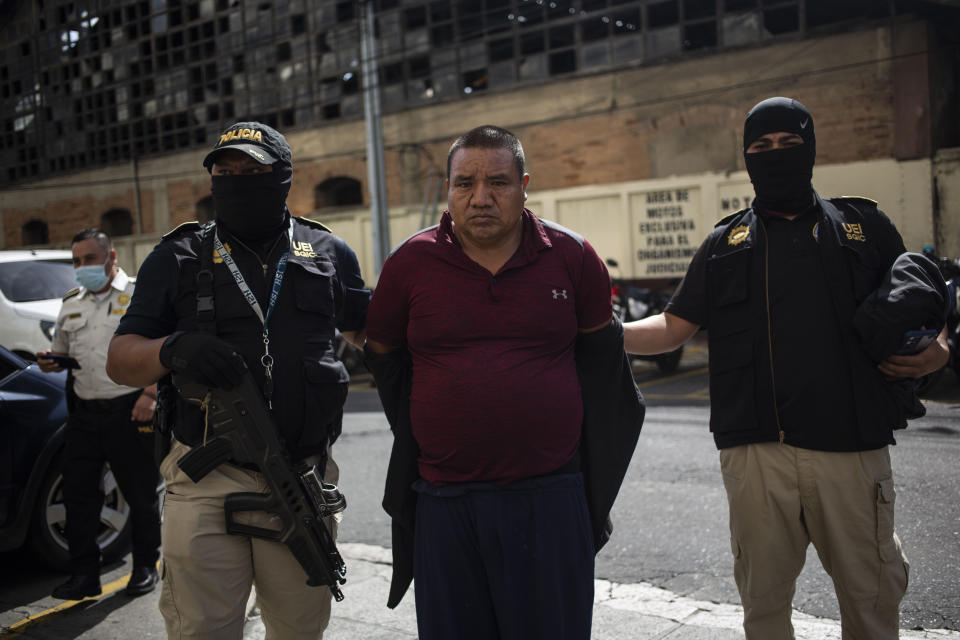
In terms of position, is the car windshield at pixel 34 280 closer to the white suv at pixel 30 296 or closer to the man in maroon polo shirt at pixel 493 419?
the white suv at pixel 30 296

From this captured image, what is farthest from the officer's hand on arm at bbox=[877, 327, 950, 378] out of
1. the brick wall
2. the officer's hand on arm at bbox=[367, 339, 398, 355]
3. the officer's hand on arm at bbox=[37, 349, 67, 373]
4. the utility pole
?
the utility pole

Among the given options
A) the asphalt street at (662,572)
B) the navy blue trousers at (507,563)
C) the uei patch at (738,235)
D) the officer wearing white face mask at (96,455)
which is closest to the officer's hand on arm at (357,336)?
the navy blue trousers at (507,563)

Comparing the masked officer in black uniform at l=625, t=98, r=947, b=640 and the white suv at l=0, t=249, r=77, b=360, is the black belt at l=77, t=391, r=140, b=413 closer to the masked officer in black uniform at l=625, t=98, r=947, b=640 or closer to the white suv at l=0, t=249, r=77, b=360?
the masked officer in black uniform at l=625, t=98, r=947, b=640

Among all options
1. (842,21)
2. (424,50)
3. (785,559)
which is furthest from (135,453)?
(424,50)

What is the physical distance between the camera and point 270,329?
2.63 meters

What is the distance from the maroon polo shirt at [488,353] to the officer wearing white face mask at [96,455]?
246 centimetres

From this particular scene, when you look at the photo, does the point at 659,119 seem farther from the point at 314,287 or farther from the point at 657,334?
the point at 314,287

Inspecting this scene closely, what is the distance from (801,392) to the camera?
2.65 m

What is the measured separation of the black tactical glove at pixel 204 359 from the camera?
7.88 feet

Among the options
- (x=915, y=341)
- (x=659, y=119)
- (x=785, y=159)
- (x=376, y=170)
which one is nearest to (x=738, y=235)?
(x=785, y=159)

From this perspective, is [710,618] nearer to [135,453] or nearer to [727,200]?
[135,453]

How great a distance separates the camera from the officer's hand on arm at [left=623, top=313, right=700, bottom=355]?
2.93 metres

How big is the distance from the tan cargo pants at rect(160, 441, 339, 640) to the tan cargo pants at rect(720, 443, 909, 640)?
1376 mm

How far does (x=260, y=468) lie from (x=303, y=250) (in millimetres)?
720
